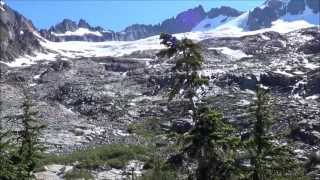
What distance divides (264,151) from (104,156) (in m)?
57.4

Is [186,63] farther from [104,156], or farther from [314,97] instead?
[314,97]

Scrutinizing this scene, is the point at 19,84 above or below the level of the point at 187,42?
below

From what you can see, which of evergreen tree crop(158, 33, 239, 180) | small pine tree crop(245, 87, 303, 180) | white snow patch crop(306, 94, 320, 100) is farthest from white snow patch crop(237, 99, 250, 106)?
evergreen tree crop(158, 33, 239, 180)

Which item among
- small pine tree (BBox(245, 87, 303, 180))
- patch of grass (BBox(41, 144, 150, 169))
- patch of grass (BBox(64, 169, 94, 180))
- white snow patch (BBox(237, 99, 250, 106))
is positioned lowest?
patch of grass (BBox(41, 144, 150, 169))

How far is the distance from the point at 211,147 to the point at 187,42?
5780 mm

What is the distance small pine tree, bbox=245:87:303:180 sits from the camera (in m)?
39.5

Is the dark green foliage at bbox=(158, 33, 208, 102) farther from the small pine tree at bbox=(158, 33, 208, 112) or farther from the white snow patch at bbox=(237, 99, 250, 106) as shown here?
the white snow patch at bbox=(237, 99, 250, 106)

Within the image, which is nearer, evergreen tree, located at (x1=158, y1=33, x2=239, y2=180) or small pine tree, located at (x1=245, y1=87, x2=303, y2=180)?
evergreen tree, located at (x1=158, y1=33, x2=239, y2=180)

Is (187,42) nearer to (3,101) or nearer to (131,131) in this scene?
(131,131)

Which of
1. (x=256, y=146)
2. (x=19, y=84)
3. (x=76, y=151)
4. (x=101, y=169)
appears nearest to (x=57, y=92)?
(x=19, y=84)

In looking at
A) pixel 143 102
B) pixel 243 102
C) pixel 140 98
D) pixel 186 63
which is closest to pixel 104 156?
pixel 243 102

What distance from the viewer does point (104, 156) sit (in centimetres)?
9562

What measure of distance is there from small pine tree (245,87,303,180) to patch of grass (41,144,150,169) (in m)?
50.2

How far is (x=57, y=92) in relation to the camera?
171 m
